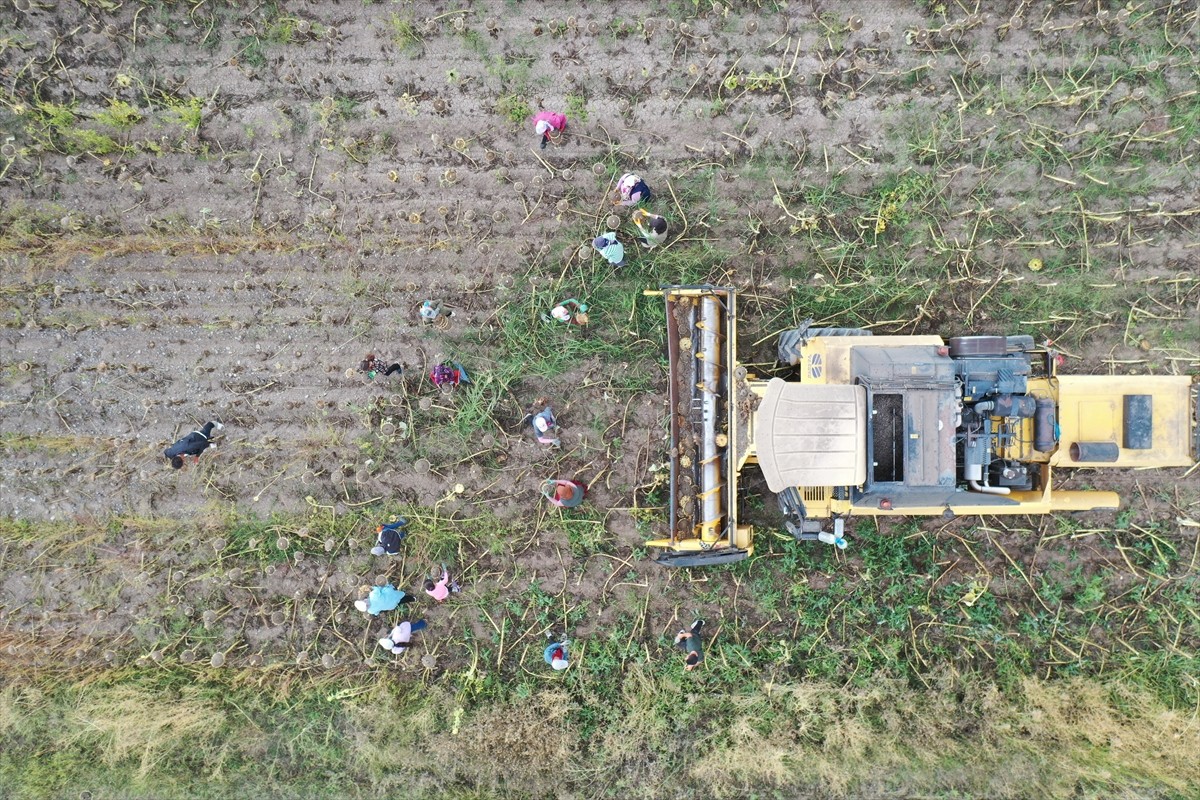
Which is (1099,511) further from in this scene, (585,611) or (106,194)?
(106,194)

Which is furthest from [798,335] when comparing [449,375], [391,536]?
[391,536]

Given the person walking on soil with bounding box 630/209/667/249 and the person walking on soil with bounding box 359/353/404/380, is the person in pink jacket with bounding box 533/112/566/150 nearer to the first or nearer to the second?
the person walking on soil with bounding box 630/209/667/249

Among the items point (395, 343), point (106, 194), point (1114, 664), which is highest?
point (106, 194)

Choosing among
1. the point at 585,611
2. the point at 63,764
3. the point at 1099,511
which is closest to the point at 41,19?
the point at 63,764

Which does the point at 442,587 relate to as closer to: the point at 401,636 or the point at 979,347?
the point at 401,636

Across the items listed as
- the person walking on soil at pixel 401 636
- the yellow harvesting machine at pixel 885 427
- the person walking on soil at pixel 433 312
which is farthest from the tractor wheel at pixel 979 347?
the person walking on soil at pixel 401 636

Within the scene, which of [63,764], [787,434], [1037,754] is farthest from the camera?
[63,764]
